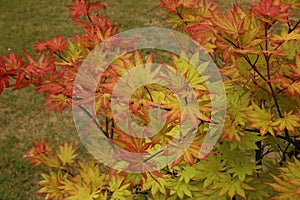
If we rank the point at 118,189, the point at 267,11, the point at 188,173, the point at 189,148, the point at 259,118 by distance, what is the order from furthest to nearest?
1. the point at 118,189
2. the point at 188,173
3. the point at 259,118
4. the point at 189,148
5. the point at 267,11

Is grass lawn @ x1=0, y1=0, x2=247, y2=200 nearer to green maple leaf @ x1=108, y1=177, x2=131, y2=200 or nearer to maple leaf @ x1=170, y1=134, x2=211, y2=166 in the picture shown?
green maple leaf @ x1=108, y1=177, x2=131, y2=200

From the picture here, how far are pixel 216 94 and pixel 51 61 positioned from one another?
0.86 meters

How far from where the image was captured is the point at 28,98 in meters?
5.30

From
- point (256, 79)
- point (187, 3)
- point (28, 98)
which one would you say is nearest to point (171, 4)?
point (187, 3)

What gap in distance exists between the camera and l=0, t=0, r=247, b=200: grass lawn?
430 cm

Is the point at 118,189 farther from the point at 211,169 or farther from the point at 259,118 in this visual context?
the point at 259,118

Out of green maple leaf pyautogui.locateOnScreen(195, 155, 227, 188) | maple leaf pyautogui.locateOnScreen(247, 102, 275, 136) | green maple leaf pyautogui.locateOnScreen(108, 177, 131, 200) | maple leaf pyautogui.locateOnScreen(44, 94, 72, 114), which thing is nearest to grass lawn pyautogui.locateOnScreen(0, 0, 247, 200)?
green maple leaf pyautogui.locateOnScreen(108, 177, 131, 200)

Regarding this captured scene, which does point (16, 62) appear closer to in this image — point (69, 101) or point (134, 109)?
point (69, 101)

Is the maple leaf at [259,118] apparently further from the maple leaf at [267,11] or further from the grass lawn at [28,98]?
the grass lawn at [28,98]

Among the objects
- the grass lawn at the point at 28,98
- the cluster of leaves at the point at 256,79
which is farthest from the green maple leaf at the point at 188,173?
the grass lawn at the point at 28,98

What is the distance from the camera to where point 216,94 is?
72.9 inches

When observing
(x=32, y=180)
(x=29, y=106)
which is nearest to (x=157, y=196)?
(x=32, y=180)

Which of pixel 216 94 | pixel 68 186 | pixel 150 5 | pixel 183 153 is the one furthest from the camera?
pixel 150 5

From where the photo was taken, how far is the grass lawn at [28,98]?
4.30 metres
